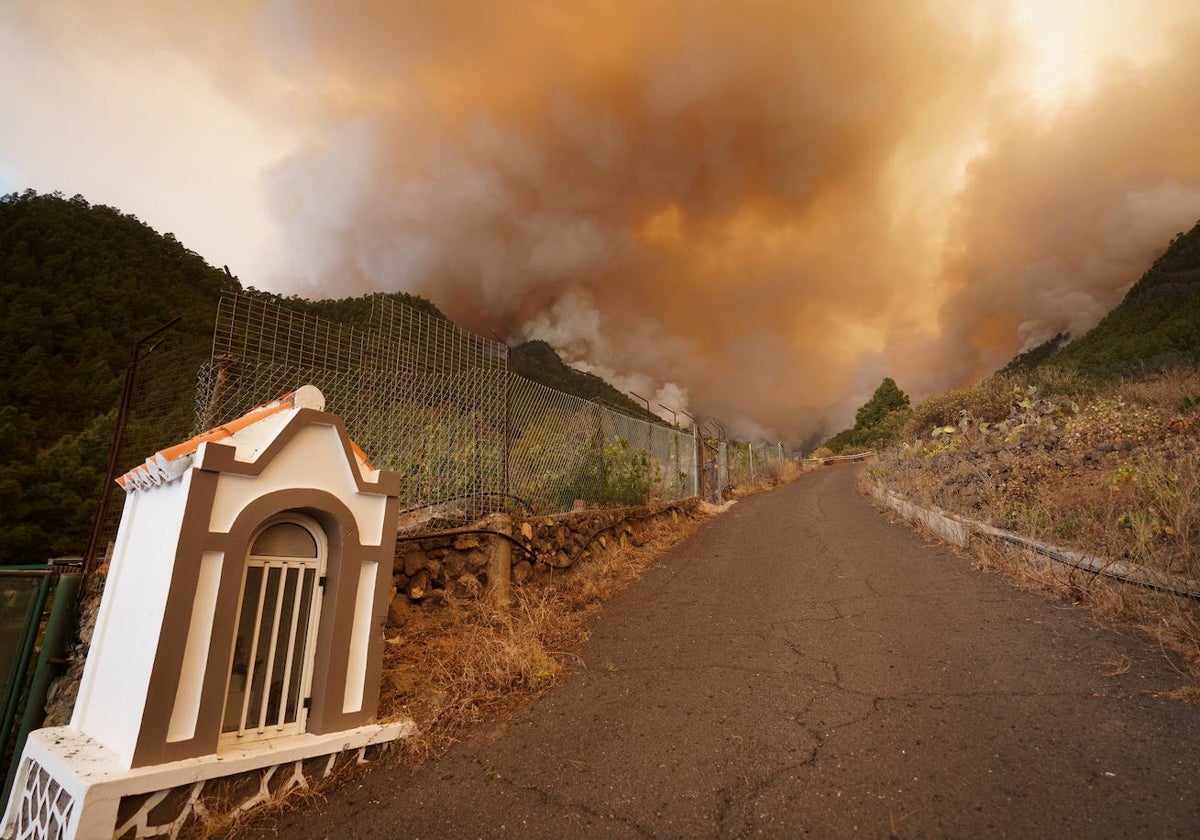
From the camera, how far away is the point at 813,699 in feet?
12.6

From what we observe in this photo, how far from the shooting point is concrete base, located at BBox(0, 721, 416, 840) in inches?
96.5

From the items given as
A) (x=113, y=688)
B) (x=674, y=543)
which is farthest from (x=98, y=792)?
(x=674, y=543)

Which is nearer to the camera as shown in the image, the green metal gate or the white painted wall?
the white painted wall

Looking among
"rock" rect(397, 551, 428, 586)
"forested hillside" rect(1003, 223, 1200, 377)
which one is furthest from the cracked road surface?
"forested hillside" rect(1003, 223, 1200, 377)

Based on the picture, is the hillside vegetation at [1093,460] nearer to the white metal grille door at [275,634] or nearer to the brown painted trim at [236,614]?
the brown painted trim at [236,614]

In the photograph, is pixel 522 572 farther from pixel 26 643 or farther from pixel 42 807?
pixel 26 643

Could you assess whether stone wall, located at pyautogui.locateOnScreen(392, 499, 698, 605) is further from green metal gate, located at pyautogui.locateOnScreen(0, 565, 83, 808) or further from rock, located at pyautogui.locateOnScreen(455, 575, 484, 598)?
green metal gate, located at pyautogui.locateOnScreen(0, 565, 83, 808)

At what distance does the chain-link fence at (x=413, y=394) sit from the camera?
4.89m

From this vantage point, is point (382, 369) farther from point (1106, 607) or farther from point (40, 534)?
point (40, 534)

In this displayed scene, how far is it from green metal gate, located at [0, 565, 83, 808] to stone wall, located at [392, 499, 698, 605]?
2550 millimetres

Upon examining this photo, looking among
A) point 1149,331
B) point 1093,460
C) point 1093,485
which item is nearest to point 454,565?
point 1093,485

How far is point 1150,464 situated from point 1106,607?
2722 mm

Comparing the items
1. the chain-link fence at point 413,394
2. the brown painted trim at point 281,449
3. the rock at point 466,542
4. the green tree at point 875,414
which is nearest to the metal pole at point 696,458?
the chain-link fence at point 413,394

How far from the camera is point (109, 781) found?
2467mm
